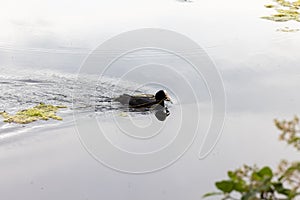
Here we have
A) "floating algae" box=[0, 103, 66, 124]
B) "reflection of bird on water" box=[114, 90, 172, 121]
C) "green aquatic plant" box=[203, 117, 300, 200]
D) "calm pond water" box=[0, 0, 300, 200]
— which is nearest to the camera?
"green aquatic plant" box=[203, 117, 300, 200]

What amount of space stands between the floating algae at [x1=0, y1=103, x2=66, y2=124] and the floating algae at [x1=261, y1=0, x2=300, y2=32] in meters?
5.18

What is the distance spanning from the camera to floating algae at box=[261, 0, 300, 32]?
31.8 ft

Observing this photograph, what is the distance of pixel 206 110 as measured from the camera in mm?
5871

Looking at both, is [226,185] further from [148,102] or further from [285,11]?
[285,11]

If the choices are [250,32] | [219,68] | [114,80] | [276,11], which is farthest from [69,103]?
[276,11]

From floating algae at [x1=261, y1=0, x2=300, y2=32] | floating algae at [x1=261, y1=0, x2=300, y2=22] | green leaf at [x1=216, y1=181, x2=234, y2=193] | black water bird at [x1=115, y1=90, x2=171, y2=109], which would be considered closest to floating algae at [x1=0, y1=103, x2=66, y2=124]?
black water bird at [x1=115, y1=90, x2=171, y2=109]

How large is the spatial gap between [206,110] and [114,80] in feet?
5.86

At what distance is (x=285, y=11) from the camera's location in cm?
1032

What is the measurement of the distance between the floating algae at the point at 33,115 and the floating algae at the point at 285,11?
5178 millimetres

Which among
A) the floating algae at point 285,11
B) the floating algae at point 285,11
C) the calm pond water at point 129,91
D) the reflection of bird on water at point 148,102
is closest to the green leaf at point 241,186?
the calm pond water at point 129,91

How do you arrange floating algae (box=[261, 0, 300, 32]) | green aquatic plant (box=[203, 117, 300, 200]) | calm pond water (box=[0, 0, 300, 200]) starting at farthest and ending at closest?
floating algae (box=[261, 0, 300, 32]) < calm pond water (box=[0, 0, 300, 200]) < green aquatic plant (box=[203, 117, 300, 200])

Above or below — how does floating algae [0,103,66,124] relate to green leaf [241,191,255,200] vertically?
above

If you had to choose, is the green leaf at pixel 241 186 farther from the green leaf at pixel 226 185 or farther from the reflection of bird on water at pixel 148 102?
the reflection of bird on water at pixel 148 102

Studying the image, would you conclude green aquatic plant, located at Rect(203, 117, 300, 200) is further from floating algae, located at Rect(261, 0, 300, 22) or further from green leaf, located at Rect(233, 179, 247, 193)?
floating algae, located at Rect(261, 0, 300, 22)
